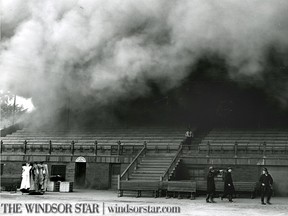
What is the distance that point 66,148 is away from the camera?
29.8 m

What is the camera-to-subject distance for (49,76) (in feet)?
103

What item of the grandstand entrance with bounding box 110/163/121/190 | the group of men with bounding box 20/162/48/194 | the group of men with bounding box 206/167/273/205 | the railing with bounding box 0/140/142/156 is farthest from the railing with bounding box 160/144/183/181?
the group of men with bounding box 20/162/48/194

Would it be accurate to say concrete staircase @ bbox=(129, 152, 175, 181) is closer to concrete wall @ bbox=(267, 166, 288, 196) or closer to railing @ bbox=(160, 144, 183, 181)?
railing @ bbox=(160, 144, 183, 181)

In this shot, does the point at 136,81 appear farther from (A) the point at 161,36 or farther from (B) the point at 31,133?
(B) the point at 31,133

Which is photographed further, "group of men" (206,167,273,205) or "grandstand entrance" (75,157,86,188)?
"grandstand entrance" (75,157,86,188)

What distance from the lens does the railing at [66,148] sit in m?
28.6

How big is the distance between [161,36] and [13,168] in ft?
39.0

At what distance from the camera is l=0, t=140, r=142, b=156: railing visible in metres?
28.6

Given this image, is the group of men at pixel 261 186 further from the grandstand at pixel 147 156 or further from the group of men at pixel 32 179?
the group of men at pixel 32 179

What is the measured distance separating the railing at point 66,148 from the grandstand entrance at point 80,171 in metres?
0.56

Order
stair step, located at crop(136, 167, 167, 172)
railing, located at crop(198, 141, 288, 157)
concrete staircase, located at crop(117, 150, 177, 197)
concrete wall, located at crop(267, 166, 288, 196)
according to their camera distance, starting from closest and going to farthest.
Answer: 1. concrete staircase, located at crop(117, 150, 177, 197)
2. concrete wall, located at crop(267, 166, 288, 196)
3. stair step, located at crop(136, 167, 167, 172)
4. railing, located at crop(198, 141, 288, 157)

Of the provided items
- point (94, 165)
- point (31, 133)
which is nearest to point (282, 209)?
point (94, 165)

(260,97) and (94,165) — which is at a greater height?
(260,97)

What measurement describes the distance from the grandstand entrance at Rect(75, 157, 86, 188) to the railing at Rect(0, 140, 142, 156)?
0.56 metres
